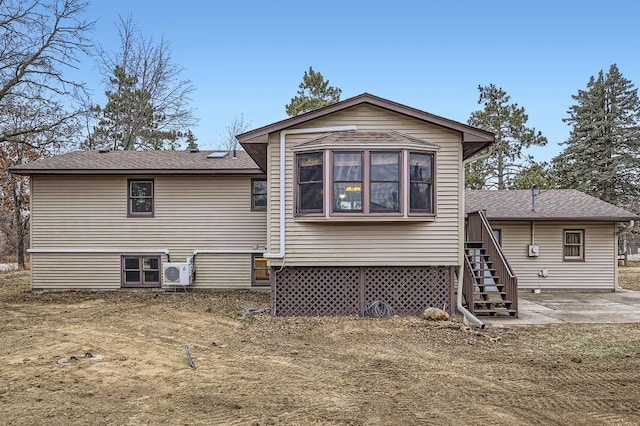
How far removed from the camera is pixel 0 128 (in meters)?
16.1

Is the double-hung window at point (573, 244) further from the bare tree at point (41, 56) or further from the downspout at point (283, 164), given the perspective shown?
the bare tree at point (41, 56)

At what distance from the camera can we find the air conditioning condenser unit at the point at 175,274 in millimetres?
11961

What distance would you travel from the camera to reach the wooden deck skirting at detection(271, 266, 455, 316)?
939cm

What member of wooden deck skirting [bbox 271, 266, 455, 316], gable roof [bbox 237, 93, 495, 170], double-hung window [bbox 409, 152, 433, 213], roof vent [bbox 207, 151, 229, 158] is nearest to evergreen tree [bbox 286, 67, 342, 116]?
roof vent [bbox 207, 151, 229, 158]

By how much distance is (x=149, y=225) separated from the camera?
13.0m

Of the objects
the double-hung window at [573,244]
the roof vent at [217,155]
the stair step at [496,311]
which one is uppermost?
the roof vent at [217,155]

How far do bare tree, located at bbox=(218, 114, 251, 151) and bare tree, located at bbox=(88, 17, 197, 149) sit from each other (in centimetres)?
500

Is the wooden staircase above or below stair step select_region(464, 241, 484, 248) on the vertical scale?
below

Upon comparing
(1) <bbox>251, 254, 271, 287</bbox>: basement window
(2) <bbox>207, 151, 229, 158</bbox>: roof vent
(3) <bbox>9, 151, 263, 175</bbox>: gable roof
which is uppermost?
(2) <bbox>207, 151, 229, 158</bbox>: roof vent

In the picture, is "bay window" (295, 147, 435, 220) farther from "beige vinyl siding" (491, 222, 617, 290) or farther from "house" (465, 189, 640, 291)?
"beige vinyl siding" (491, 222, 617, 290)

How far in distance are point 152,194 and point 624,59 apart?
3121 cm

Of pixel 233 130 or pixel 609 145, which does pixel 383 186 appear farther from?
pixel 609 145

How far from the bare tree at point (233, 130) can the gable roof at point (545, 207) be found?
1820 cm

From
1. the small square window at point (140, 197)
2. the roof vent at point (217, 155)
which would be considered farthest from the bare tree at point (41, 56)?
the roof vent at point (217, 155)
